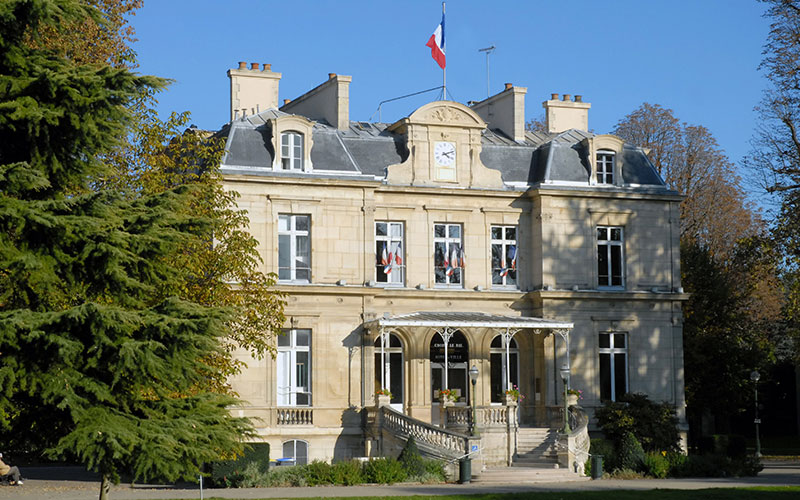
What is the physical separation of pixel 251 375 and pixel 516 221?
9.35m

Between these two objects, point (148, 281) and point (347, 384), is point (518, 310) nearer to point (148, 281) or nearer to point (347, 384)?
point (347, 384)

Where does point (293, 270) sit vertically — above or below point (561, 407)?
above

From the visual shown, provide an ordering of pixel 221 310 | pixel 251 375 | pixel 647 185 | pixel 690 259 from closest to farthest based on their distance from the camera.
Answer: pixel 221 310, pixel 251 375, pixel 647 185, pixel 690 259

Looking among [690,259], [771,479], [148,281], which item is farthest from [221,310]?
[690,259]

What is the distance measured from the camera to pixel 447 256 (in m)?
32.9

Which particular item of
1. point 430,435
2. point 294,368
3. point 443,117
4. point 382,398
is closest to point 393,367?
point 382,398

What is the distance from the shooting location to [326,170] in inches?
1244

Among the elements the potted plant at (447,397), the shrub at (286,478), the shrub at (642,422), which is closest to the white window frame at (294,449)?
the shrub at (286,478)

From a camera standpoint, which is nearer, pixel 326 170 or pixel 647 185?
pixel 326 170

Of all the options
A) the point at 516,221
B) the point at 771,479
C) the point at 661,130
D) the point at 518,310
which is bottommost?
the point at 771,479

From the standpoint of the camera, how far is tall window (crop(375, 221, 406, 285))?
106ft

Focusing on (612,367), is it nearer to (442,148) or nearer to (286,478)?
(442,148)

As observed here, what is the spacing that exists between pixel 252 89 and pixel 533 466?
48.1 ft

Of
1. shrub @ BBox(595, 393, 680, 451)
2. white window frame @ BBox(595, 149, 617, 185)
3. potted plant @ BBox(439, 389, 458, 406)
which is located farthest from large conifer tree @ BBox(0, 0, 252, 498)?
white window frame @ BBox(595, 149, 617, 185)
